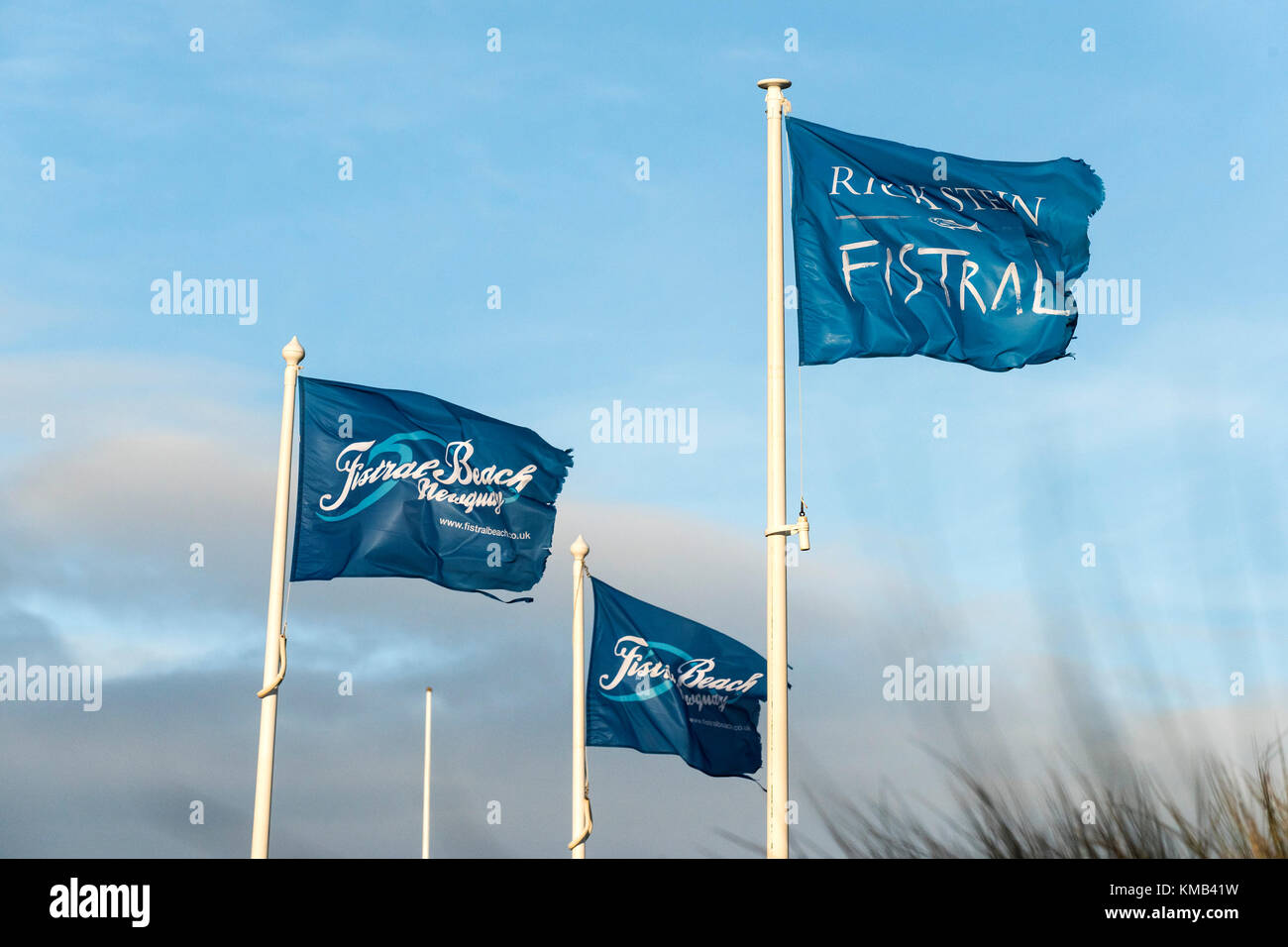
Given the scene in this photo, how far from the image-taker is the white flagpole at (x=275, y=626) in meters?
14.6

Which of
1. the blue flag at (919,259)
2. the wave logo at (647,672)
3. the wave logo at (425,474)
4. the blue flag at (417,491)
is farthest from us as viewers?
the wave logo at (647,672)

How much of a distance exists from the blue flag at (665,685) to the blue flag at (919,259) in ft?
33.8

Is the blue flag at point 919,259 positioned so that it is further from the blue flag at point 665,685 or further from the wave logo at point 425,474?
the blue flag at point 665,685

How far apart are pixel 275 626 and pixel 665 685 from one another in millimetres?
9096

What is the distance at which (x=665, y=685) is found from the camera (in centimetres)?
2342

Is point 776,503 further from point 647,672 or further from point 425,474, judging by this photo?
point 647,672

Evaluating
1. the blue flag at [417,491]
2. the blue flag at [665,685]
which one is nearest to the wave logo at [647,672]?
the blue flag at [665,685]

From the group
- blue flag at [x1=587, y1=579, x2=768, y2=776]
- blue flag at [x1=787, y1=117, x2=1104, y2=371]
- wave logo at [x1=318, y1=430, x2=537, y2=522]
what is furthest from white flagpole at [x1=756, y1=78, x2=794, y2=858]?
blue flag at [x1=587, y1=579, x2=768, y2=776]

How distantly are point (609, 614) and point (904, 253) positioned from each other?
10.6 m

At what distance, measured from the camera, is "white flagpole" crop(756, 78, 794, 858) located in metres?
12.4
